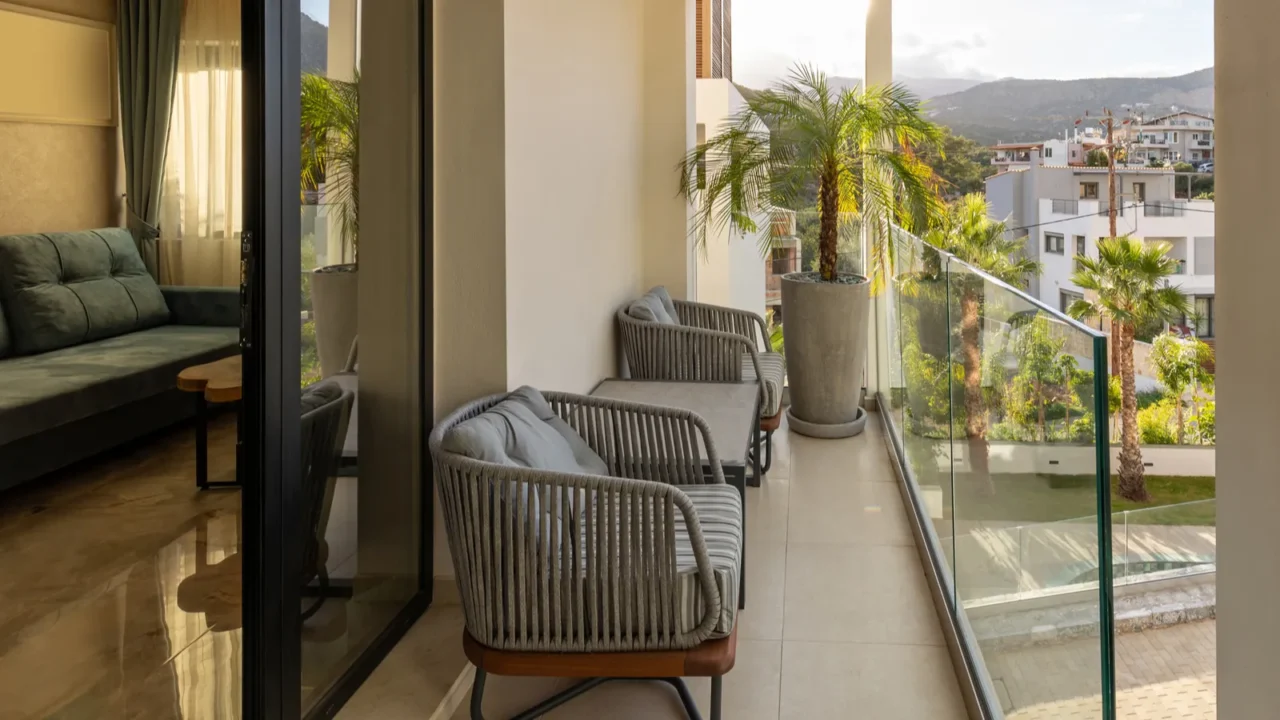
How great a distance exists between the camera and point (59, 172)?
5.57 feet

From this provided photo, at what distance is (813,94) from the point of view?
5.41 metres

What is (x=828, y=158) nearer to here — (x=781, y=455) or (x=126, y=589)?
(x=781, y=455)

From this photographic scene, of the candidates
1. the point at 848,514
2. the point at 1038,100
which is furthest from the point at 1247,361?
the point at 1038,100

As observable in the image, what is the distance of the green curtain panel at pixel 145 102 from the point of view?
6.15 feet

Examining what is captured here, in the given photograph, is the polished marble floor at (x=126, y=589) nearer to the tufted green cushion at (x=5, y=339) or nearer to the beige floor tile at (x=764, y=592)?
the tufted green cushion at (x=5, y=339)

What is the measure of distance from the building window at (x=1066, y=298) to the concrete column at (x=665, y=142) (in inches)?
404

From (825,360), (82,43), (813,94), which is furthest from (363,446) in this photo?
(813,94)

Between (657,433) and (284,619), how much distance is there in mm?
1175

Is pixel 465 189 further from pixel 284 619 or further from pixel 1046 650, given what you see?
pixel 1046 650

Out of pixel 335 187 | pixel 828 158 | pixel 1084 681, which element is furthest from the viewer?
pixel 828 158

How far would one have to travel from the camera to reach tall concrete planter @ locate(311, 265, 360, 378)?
7.45 feet

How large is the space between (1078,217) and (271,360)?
17916 millimetres

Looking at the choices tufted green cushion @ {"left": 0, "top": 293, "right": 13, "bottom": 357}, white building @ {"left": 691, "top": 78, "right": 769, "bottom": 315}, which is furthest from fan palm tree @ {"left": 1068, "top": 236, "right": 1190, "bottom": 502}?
tufted green cushion @ {"left": 0, "top": 293, "right": 13, "bottom": 357}

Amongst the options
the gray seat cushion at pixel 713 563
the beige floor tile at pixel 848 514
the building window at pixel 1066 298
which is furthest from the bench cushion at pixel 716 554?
the building window at pixel 1066 298
